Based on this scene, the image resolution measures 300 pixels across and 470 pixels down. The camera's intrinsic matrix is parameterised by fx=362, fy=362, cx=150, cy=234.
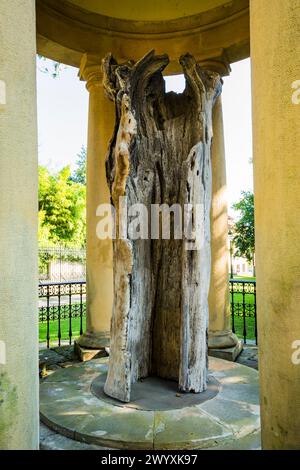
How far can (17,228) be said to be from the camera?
2129 mm

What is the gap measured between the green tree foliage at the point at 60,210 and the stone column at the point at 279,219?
28682 millimetres

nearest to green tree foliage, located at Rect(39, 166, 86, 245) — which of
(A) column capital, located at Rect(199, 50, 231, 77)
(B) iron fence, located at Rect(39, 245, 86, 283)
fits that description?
(B) iron fence, located at Rect(39, 245, 86, 283)

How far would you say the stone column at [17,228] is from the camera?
6.74ft

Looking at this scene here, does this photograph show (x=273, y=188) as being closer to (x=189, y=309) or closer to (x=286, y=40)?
(x=286, y=40)

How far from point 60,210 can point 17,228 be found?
29.8 m

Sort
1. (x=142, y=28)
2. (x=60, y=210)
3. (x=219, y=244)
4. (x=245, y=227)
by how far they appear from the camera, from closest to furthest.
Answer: (x=219, y=244), (x=142, y=28), (x=245, y=227), (x=60, y=210)

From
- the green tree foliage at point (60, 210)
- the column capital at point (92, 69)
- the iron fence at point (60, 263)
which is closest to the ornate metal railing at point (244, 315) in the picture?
the column capital at point (92, 69)

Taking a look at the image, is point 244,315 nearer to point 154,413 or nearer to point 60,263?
point 154,413

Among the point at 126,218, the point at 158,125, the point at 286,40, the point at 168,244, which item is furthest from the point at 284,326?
the point at 158,125

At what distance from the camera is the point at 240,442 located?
3469mm
